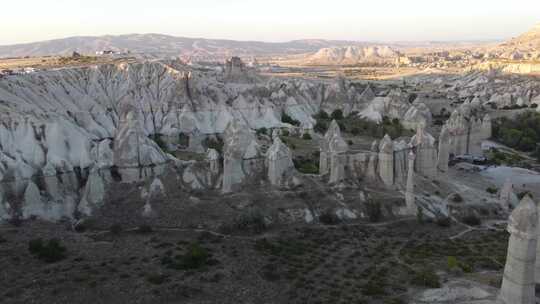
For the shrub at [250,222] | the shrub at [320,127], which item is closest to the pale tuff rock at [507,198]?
the shrub at [250,222]

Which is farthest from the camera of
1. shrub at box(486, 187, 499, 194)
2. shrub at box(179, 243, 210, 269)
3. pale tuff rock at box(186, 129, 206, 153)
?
pale tuff rock at box(186, 129, 206, 153)

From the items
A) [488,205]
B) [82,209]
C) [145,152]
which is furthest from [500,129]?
[82,209]

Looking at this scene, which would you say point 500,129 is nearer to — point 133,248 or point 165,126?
point 165,126

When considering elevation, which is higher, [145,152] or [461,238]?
[145,152]

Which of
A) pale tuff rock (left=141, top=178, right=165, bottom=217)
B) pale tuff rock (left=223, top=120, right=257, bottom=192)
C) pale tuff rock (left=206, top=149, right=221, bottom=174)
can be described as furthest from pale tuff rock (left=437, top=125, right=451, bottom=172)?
pale tuff rock (left=141, top=178, right=165, bottom=217)

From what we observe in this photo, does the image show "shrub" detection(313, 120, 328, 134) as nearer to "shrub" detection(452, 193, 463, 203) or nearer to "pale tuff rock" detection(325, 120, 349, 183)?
"shrub" detection(452, 193, 463, 203)

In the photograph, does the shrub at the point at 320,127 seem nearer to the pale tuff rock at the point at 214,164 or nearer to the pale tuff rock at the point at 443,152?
the pale tuff rock at the point at 443,152
